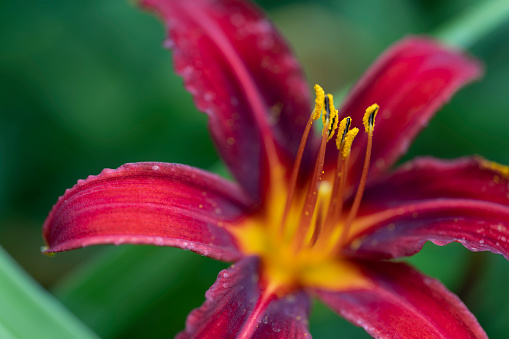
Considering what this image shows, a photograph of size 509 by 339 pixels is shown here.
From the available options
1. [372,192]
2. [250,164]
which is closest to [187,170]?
[250,164]

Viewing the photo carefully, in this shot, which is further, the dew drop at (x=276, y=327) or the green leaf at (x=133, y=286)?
the green leaf at (x=133, y=286)

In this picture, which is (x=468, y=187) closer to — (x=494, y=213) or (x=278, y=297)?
(x=494, y=213)

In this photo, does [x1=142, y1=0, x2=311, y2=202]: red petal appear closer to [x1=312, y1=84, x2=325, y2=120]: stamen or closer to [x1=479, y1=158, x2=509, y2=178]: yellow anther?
A: [x1=312, y1=84, x2=325, y2=120]: stamen

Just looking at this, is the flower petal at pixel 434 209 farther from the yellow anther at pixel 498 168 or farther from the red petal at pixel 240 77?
the red petal at pixel 240 77

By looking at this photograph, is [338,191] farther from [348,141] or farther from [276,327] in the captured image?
[276,327]

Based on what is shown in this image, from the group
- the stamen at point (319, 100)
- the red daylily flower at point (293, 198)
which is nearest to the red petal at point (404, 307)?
the red daylily flower at point (293, 198)

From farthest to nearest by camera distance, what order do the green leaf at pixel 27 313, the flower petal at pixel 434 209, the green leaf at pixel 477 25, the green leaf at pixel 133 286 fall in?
1. the green leaf at pixel 477 25
2. the green leaf at pixel 133 286
3. the flower petal at pixel 434 209
4. the green leaf at pixel 27 313
